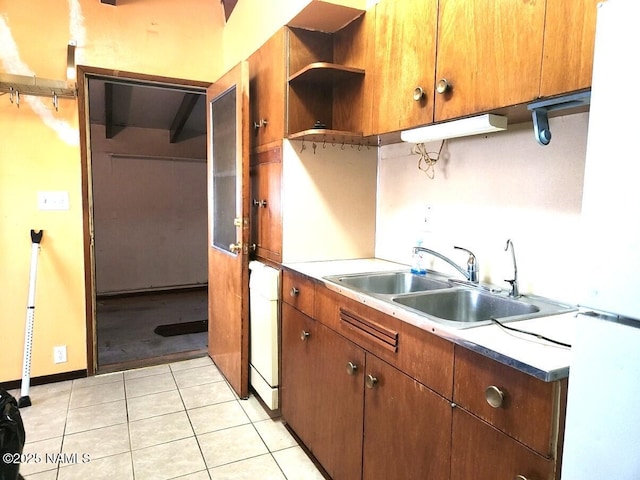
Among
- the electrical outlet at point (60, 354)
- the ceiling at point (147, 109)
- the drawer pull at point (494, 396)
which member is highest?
the ceiling at point (147, 109)

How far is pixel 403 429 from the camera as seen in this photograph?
1.39 metres

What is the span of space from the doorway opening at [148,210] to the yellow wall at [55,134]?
43.9 inches

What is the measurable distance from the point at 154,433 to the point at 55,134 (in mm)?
2015

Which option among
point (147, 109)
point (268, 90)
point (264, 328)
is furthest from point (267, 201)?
point (147, 109)

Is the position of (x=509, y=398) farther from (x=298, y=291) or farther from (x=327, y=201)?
(x=327, y=201)

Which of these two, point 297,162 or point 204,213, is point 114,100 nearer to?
point 204,213

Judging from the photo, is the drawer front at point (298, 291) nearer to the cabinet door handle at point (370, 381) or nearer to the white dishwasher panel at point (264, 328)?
the white dishwasher panel at point (264, 328)

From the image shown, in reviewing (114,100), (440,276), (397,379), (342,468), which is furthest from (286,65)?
(114,100)

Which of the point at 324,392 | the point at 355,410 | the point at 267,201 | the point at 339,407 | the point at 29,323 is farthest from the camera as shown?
the point at 29,323

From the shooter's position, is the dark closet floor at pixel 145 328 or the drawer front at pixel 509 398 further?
the dark closet floor at pixel 145 328

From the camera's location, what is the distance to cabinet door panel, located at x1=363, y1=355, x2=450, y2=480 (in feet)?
4.09

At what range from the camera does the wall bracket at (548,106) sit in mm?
1181

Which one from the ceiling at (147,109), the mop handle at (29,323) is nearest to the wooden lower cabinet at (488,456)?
the mop handle at (29,323)

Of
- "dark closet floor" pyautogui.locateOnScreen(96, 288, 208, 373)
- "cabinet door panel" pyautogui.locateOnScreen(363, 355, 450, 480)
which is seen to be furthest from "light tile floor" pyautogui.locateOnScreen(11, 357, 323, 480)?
"cabinet door panel" pyautogui.locateOnScreen(363, 355, 450, 480)
